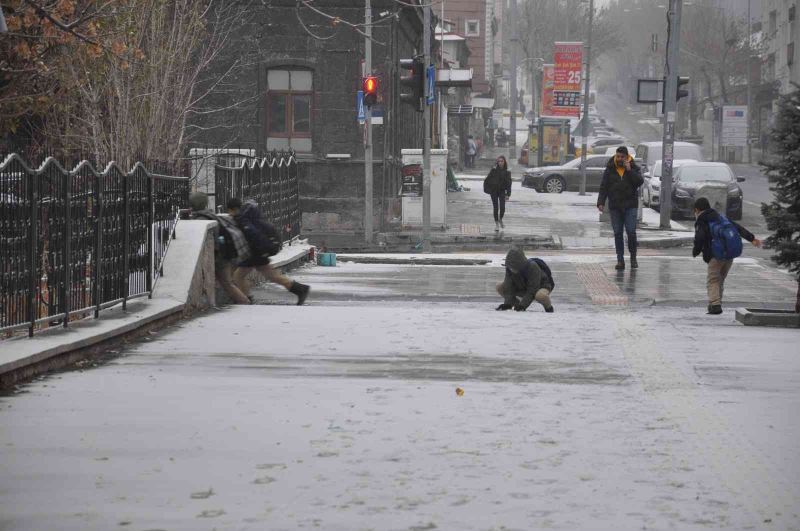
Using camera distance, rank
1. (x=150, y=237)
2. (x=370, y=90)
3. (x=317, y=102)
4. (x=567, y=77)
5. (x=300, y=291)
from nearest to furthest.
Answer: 1. (x=150, y=237)
2. (x=300, y=291)
3. (x=370, y=90)
4. (x=317, y=102)
5. (x=567, y=77)

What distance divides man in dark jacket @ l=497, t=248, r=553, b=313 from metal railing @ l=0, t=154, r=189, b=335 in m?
3.60

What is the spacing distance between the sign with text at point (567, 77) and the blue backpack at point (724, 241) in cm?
3645

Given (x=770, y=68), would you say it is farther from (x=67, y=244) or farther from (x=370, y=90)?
(x=67, y=244)

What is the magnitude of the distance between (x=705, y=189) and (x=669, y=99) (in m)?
4.21

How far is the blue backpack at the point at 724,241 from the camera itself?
14.9m

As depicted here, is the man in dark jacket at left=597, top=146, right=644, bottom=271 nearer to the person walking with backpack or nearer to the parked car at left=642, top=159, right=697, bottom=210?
the person walking with backpack

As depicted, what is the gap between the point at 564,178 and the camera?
50.5 metres

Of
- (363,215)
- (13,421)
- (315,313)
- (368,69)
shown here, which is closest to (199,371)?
(13,421)

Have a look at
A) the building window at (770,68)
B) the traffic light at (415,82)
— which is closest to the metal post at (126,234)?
the traffic light at (415,82)

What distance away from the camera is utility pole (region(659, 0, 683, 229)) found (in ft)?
104

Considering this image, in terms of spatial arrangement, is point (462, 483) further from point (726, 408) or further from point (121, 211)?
point (121, 211)

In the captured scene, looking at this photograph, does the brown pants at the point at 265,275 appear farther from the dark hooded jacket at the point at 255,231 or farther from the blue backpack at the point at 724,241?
the blue backpack at the point at 724,241

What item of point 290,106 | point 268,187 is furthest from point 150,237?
point 290,106

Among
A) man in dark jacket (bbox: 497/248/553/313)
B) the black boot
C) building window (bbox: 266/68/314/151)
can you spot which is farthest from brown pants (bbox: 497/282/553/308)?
building window (bbox: 266/68/314/151)
